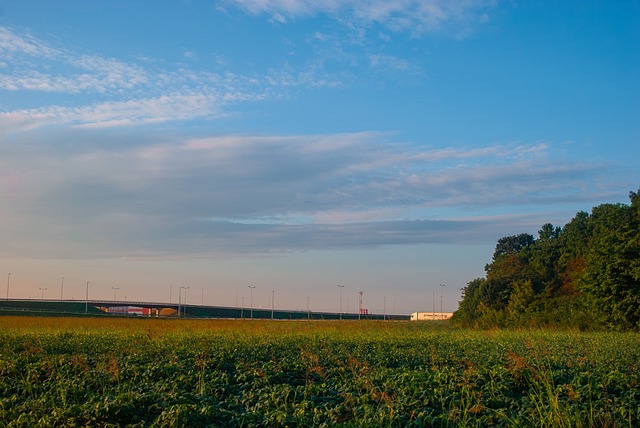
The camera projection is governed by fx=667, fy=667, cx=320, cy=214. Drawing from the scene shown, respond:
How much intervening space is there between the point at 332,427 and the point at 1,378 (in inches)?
305

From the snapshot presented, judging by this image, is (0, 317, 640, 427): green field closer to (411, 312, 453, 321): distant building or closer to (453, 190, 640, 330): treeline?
(453, 190, 640, 330): treeline

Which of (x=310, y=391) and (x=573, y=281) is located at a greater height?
(x=573, y=281)

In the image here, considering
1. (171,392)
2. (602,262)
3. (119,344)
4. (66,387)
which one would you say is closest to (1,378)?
(66,387)

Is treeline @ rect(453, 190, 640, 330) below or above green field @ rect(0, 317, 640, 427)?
above

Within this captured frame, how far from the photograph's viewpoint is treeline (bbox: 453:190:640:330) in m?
42.3

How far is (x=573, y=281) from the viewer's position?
59188 millimetres

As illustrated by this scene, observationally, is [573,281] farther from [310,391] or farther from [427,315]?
[427,315]

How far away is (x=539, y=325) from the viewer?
52406mm

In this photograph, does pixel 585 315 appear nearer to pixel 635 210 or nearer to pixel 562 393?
pixel 635 210

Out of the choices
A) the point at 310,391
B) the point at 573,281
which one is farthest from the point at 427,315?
the point at 310,391

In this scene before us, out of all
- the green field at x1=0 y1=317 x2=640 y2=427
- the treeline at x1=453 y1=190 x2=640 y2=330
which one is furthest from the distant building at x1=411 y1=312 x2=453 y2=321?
the green field at x1=0 y1=317 x2=640 y2=427

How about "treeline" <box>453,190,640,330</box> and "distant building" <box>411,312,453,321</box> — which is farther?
"distant building" <box>411,312,453,321</box>

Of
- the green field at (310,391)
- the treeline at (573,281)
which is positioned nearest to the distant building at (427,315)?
the treeline at (573,281)

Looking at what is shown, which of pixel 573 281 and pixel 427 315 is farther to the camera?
pixel 427 315
